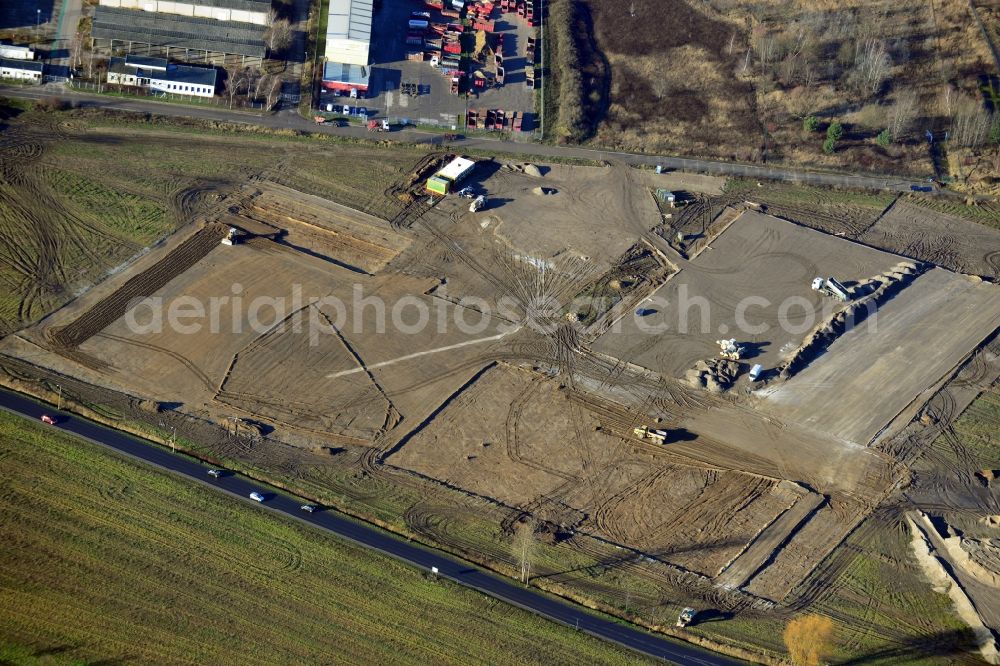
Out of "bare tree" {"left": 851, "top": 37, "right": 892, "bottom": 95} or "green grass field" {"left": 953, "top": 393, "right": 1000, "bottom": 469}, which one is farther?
"bare tree" {"left": 851, "top": 37, "right": 892, "bottom": 95}

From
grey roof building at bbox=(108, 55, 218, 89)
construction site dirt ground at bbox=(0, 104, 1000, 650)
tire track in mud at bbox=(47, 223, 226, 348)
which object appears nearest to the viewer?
construction site dirt ground at bbox=(0, 104, 1000, 650)

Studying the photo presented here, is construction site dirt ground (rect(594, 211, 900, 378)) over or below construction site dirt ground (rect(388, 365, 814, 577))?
over

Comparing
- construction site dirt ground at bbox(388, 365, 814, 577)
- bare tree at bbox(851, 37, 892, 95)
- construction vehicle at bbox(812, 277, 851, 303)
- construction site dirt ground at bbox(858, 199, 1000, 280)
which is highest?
bare tree at bbox(851, 37, 892, 95)

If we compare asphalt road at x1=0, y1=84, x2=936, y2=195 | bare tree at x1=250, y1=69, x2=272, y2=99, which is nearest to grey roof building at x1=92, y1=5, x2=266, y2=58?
bare tree at x1=250, y1=69, x2=272, y2=99

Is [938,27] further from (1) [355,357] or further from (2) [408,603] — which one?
(2) [408,603]

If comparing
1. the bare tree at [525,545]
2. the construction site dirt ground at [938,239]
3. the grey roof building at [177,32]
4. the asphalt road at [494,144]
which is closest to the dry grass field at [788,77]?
the asphalt road at [494,144]

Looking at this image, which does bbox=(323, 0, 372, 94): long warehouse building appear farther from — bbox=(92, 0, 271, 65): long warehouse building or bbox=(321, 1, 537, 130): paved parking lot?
bbox=(92, 0, 271, 65): long warehouse building

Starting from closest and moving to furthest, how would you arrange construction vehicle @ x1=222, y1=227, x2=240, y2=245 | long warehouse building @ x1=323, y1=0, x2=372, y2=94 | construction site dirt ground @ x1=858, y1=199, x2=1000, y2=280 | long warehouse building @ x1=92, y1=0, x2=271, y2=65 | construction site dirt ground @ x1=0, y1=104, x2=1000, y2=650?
construction site dirt ground @ x1=0, y1=104, x2=1000, y2=650 → construction vehicle @ x1=222, y1=227, x2=240, y2=245 → construction site dirt ground @ x1=858, y1=199, x2=1000, y2=280 → long warehouse building @ x1=323, y1=0, x2=372, y2=94 → long warehouse building @ x1=92, y1=0, x2=271, y2=65
